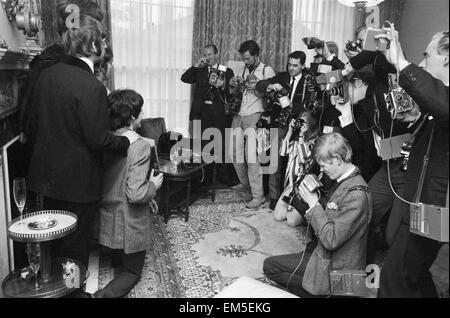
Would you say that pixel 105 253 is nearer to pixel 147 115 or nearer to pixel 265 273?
pixel 265 273

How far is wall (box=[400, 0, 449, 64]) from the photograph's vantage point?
1.01m

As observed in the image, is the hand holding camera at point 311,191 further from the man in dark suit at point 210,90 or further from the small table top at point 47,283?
the man in dark suit at point 210,90

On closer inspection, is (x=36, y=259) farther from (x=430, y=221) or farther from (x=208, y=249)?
(x=430, y=221)

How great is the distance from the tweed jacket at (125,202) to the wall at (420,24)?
48.5 inches

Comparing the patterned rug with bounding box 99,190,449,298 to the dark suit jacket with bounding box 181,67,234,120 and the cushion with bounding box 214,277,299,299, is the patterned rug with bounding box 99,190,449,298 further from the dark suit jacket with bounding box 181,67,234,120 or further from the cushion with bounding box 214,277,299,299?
the dark suit jacket with bounding box 181,67,234,120

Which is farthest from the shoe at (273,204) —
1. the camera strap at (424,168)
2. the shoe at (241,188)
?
the camera strap at (424,168)

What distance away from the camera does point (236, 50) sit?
405cm

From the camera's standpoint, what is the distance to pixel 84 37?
5.61 feet

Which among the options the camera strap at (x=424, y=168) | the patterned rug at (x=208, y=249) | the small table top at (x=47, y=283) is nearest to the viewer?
the camera strap at (x=424, y=168)

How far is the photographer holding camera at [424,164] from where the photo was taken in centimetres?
100

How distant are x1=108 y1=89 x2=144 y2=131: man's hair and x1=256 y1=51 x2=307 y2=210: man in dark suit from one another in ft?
5.03

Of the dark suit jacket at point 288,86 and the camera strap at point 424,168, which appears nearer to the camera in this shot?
the camera strap at point 424,168
